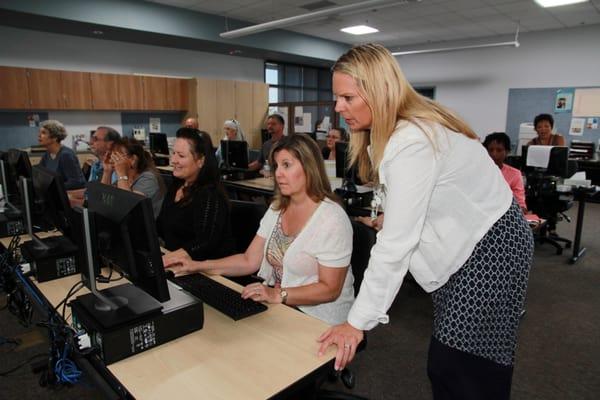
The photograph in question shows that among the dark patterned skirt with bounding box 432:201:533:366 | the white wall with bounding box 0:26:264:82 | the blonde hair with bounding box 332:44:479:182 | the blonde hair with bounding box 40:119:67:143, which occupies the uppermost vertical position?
the white wall with bounding box 0:26:264:82

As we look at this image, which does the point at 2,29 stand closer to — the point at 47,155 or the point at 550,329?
the point at 47,155

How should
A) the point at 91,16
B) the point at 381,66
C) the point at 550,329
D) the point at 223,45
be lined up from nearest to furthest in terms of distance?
1. the point at 381,66
2. the point at 550,329
3. the point at 91,16
4. the point at 223,45

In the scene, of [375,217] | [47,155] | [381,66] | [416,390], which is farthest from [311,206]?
[47,155]

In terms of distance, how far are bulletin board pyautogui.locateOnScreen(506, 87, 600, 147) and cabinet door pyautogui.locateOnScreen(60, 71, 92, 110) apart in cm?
816

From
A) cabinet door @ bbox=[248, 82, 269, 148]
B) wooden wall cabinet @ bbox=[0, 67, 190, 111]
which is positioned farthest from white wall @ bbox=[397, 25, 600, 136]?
wooden wall cabinet @ bbox=[0, 67, 190, 111]

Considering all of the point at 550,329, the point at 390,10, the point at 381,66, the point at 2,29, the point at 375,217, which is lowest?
the point at 550,329

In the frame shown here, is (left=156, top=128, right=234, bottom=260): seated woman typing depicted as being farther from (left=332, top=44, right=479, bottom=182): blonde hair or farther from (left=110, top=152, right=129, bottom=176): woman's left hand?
(left=332, top=44, right=479, bottom=182): blonde hair

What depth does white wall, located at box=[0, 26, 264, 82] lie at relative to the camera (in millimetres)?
6270

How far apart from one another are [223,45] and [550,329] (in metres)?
6.83

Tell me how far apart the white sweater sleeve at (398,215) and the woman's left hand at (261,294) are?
1.75 ft

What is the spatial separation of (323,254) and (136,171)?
184cm

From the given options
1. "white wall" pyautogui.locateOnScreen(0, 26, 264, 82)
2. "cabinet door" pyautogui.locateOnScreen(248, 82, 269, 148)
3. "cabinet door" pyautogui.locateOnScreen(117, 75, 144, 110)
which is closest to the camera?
"white wall" pyautogui.locateOnScreen(0, 26, 264, 82)

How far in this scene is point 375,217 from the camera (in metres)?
1.98

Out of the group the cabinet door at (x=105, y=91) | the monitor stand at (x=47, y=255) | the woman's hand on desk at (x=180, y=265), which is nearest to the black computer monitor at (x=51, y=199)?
the monitor stand at (x=47, y=255)
